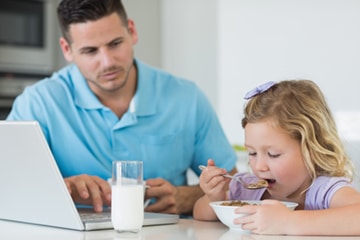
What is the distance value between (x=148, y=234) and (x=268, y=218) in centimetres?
26

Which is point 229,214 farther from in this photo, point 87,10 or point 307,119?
point 87,10

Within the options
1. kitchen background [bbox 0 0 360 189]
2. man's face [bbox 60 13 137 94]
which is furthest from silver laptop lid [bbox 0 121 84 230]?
kitchen background [bbox 0 0 360 189]

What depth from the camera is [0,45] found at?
12.9ft

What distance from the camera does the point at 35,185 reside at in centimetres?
156

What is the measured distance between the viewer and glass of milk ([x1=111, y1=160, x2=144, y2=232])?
1.46 metres

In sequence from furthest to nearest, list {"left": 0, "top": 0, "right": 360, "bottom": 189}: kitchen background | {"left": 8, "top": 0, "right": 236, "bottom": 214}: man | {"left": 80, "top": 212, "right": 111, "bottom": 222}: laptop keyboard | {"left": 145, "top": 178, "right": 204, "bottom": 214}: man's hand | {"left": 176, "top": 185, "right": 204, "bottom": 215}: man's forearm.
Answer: {"left": 0, "top": 0, "right": 360, "bottom": 189}: kitchen background → {"left": 8, "top": 0, "right": 236, "bottom": 214}: man → {"left": 176, "top": 185, "right": 204, "bottom": 215}: man's forearm → {"left": 145, "top": 178, "right": 204, "bottom": 214}: man's hand → {"left": 80, "top": 212, "right": 111, "bottom": 222}: laptop keyboard

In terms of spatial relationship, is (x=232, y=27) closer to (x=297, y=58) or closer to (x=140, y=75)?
(x=297, y=58)

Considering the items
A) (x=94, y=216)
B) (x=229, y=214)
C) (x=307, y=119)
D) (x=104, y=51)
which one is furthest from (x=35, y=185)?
(x=104, y=51)

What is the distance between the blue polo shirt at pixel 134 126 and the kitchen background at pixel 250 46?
4.41 feet

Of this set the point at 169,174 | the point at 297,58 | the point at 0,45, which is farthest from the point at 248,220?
the point at 0,45

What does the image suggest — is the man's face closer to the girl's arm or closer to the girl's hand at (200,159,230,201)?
the girl's hand at (200,159,230,201)

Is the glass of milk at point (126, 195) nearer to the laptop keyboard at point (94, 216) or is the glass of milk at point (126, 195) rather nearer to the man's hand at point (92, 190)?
the laptop keyboard at point (94, 216)

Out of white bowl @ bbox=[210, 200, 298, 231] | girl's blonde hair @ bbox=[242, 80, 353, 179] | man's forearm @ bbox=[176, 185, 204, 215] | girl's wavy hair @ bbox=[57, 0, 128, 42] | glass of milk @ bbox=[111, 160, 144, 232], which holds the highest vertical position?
girl's wavy hair @ bbox=[57, 0, 128, 42]

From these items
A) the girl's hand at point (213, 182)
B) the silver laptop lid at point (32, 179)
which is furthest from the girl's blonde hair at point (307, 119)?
the silver laptop lid at point (32, 179)
